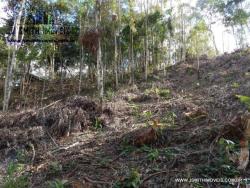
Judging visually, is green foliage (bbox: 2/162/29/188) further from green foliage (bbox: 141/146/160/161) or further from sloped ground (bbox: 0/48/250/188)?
green foliage (bbox: 141/146/160/161)

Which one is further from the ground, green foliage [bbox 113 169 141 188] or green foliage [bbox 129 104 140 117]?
green foliage [bbox 129 104 140 117]

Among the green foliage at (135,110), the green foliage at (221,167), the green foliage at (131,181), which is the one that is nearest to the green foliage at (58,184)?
the green foliage at (131,181)

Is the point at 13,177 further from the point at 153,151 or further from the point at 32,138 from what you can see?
the point at 153,151

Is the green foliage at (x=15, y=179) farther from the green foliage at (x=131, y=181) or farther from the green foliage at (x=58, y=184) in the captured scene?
the green foliage at (x=131, y=181)

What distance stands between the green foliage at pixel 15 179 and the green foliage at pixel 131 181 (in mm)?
1275

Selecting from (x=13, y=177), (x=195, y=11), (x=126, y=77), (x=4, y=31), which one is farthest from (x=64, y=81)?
(x=13, y=177)

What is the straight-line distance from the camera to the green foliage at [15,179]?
11.1ft

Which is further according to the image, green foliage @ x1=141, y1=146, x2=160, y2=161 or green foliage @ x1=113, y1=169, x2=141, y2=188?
green foliage @ x1=141, y1=146, x2=160, y2=161

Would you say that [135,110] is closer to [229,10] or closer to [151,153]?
[151,153]

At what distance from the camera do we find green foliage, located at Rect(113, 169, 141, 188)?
2994 millimetres

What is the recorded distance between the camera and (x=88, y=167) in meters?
3.61

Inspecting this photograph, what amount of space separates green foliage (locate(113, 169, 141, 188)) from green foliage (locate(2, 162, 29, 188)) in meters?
1.28

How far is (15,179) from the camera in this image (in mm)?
3582

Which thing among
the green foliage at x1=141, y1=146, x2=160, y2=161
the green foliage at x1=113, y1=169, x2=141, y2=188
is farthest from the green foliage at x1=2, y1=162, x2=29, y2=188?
the green foliage at x1=141, y1=146, x2=160, y2=161
